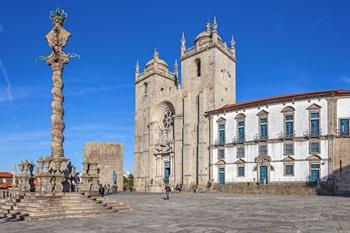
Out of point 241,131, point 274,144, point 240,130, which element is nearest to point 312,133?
point 274,144

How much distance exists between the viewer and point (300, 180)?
40188mm

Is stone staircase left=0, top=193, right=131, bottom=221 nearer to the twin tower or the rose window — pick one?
the twin tower

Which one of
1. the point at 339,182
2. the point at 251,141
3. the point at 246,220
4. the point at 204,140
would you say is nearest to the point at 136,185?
the point at 204,140

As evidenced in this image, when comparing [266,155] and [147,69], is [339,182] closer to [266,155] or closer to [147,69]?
[266,155]

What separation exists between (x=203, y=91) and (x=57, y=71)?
1156 inches

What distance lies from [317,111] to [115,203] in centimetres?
2605

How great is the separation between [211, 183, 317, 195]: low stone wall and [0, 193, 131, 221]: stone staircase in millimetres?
22037

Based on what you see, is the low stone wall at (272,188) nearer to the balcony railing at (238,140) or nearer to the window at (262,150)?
the window at (262,150)

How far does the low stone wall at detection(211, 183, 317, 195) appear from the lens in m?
37.5

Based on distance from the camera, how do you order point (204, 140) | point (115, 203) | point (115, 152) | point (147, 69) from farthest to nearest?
1. point (147, 69)
2. point (115, 152)
3. point (204, 140)
4. point (115, 203)

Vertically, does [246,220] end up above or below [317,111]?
below

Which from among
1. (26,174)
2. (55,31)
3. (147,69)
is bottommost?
(26,174)

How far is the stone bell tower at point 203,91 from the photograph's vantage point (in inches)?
1922

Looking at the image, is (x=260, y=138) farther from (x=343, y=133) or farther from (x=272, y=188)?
(x=343, y=133)
